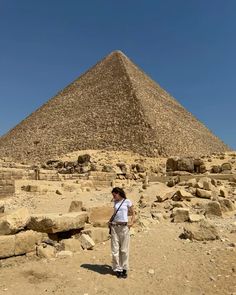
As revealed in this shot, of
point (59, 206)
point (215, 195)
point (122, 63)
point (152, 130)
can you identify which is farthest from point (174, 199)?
Answer: point (122, 63)

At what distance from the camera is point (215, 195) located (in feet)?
33.2

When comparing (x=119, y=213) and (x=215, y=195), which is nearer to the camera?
(x=119, y=213)

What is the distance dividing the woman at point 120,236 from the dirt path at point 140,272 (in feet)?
0.45

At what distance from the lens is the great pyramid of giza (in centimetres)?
4791

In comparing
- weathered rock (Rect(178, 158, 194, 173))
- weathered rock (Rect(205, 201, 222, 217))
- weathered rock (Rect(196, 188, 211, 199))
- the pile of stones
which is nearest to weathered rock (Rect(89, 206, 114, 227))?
the pile of stones

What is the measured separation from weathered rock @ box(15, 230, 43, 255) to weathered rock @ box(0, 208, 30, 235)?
126 mm

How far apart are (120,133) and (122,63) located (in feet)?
72.8

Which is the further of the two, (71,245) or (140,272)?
(71,245)

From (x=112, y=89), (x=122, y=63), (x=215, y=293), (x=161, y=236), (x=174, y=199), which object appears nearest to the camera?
(x=215, y=293)

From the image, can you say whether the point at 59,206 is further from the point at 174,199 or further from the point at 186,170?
the point at 186,170

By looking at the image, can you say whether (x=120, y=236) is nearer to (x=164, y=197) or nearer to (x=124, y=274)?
(x=124, y=274)

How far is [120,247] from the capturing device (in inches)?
204

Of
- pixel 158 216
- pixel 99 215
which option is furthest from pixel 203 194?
pixel 99 215

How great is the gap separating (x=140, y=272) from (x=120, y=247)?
0.39m
